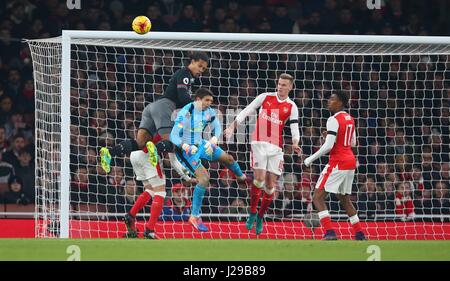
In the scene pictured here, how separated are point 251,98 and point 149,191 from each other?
10.5ft

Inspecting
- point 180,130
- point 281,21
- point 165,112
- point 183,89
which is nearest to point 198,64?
point 183,89

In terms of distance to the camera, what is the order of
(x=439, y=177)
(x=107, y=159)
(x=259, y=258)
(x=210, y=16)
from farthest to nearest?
(x=210, y=16)
(x=439, y=177)
(x=107, y=159)
(x=259, y=258)

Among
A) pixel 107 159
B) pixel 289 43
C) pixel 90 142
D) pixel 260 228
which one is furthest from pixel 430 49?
pixel 90 142

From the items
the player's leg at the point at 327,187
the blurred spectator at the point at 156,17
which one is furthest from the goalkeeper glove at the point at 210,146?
the blurred spectator at the point at 156,17

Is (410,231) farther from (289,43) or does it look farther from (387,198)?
(289,43)

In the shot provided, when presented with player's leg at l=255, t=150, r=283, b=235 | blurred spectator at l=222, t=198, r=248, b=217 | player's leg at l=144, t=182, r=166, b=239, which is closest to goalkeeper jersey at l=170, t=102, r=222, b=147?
player's leg at l=144, t=182, r=166, b=239

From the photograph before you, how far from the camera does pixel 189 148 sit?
12.5 metres

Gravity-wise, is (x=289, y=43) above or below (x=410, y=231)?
above

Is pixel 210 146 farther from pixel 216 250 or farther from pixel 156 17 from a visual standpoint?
pixel 156 17

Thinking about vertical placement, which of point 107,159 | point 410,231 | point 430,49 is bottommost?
point 410,231

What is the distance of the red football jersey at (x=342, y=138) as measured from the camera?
12.8 meters

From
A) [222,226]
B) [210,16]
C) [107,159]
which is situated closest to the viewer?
[107,159]

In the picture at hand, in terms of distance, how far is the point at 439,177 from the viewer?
615 inches

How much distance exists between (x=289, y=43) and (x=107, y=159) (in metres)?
2.45
